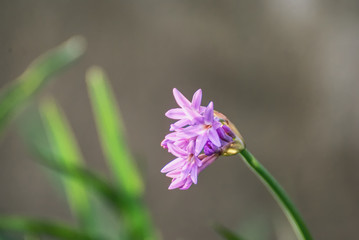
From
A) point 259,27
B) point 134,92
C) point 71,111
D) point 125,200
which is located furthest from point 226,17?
point 125,200

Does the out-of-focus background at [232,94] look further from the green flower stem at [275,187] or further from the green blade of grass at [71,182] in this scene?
the green flower stem at [275,187]

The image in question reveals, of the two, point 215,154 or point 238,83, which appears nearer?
point 215,154

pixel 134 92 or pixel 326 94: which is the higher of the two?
pixel 134 92

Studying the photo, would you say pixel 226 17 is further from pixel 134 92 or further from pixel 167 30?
pixel 134 92

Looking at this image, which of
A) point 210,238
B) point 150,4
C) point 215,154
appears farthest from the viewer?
point 210,238

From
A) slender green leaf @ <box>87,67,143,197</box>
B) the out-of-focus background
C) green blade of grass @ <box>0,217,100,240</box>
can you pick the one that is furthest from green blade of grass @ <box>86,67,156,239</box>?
the out-of-focus background

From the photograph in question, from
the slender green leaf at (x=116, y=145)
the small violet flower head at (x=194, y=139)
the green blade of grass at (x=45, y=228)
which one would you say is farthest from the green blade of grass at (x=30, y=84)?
the small violet flower head at (x=194, y=139)

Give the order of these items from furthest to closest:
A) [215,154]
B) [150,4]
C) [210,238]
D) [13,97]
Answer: [210,238] < [150,4] < [13,97] < [215,154]

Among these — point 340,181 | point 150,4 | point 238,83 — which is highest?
point 150,4
